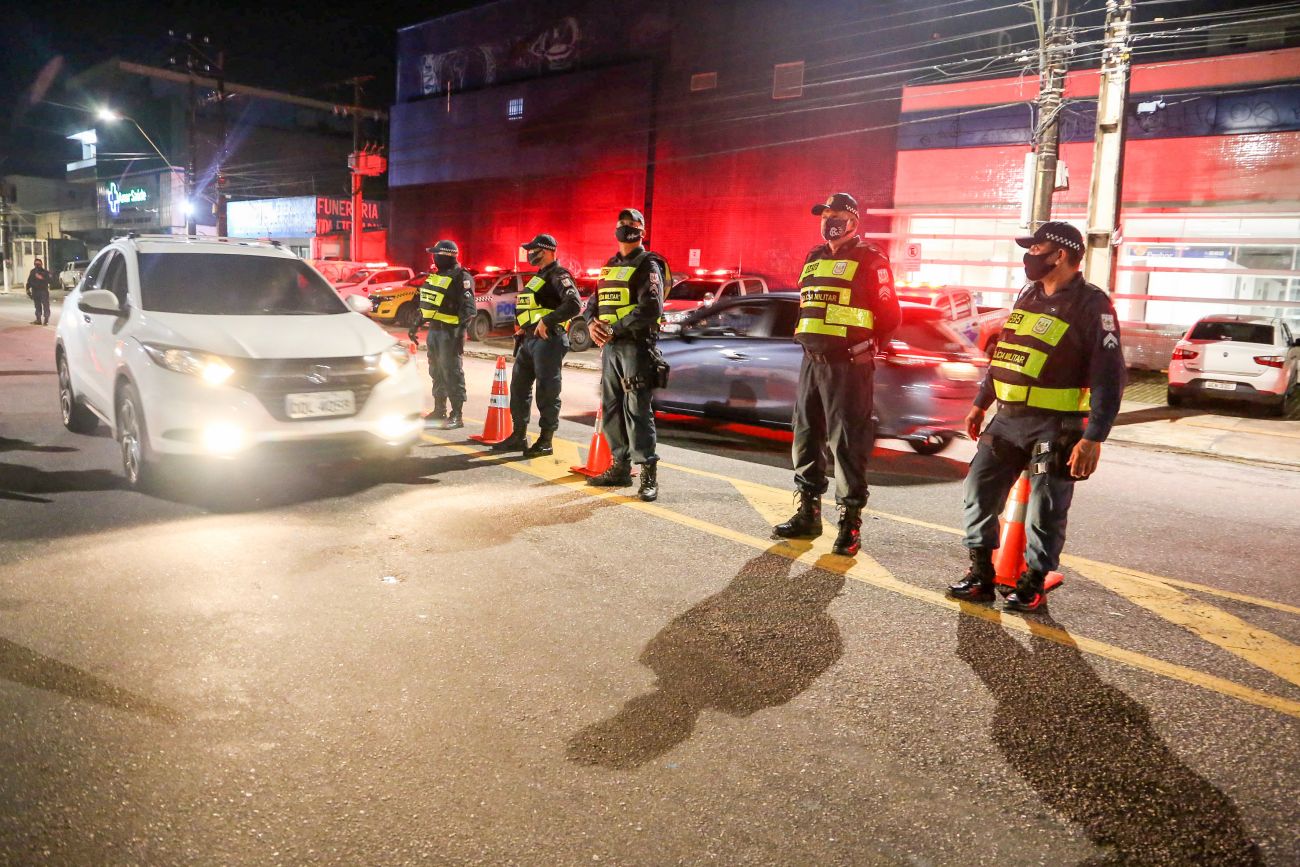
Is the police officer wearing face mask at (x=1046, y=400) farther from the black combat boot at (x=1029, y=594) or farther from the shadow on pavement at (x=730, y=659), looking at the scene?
the shadow on pavement at (x=730, y=659)

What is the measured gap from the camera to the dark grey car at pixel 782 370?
7895 mm

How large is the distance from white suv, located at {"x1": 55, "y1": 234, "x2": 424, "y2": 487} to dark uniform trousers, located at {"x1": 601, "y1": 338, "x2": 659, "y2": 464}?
4.50ft

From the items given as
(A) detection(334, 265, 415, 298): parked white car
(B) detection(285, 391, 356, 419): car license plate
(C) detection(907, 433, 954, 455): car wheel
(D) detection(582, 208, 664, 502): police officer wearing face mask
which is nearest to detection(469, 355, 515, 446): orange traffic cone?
(D) detection(582, 208, 664, 502): police officer wearing face mask

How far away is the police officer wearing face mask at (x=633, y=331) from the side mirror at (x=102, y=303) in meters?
3.32

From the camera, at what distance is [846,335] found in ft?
17.0

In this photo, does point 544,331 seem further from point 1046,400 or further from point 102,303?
point 1046,400

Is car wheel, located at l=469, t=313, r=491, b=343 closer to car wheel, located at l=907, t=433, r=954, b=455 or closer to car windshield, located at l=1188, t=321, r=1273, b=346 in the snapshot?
car windshield, located at l=1188, t=321, r=1273, b=346

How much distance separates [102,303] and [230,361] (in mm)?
1506

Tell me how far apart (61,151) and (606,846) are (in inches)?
3364

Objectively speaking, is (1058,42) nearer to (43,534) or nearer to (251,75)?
(43,534)

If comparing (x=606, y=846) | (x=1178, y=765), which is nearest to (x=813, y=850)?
(x=606, y=846)

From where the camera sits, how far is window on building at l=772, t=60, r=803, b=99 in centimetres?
2766

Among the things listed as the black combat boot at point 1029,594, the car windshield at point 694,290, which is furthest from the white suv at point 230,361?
the car windshield at point 694,290

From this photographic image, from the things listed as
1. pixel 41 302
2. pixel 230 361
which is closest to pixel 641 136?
pixel 41 302
